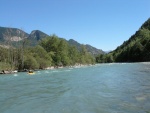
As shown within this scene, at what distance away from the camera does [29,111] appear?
69.4 feet

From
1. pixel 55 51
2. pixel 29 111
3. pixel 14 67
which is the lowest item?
pixel 29 111

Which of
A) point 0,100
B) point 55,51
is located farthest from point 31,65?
point 0,100

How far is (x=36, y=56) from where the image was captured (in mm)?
109938

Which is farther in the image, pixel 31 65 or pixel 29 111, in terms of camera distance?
pixel 31 65

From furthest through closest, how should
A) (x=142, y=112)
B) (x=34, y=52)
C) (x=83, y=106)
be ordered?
1. (x=34, y=52)
2. (x=83, y=106)
3. (x=142, y=112)

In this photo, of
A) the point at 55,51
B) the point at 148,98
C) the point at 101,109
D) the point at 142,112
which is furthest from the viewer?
the point at 55,51

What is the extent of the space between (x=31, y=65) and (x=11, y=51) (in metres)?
10.2

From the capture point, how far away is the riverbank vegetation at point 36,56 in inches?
3807

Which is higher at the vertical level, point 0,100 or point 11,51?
point 11,51

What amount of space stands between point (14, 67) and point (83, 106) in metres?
73.6

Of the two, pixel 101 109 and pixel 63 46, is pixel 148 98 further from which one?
pixel 63 46

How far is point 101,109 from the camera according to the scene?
2112cm

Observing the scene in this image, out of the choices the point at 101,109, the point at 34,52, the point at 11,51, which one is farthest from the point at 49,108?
the point at 34,52

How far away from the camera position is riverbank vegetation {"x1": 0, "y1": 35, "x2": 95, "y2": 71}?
317ft
